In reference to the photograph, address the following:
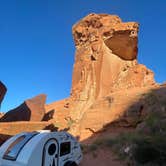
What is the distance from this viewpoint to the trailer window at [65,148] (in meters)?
7.43

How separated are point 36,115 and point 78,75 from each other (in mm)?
13755

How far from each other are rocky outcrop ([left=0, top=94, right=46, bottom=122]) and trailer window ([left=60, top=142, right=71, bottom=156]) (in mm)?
34576

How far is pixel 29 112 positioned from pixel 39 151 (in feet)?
122

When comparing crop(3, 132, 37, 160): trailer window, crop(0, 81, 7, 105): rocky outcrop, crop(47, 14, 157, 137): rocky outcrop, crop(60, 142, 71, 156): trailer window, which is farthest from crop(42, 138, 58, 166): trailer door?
crop(0, 81, 7, 105): rocky outcrop

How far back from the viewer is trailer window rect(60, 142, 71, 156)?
24.4 ft

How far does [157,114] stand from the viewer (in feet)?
54.6

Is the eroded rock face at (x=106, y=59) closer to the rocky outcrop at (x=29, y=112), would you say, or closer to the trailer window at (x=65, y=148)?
the rocky outcrop at (x=29, y=112)

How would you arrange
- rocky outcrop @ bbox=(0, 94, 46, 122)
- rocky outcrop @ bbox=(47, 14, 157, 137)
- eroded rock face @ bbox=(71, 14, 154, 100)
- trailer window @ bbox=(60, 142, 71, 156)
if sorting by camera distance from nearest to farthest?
trailer window @ bbox=(60, 142, 71, 156) → rocky outcrop @ bbox=(47, 14, 157, 137) → eroded rock face @ bbox=(71, 14, 154, 100) → rocky outcrop @ bbox=(0, 94, 46, 122)

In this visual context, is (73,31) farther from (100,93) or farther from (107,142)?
(107,142)

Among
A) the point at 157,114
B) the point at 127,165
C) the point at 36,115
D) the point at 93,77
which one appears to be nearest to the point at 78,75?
the point at 93,77

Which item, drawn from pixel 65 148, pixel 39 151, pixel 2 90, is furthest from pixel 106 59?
pixel 39 151

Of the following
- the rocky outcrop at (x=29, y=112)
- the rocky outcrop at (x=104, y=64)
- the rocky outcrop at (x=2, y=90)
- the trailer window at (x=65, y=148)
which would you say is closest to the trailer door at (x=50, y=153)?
the trailer window at (x=65, y=148)

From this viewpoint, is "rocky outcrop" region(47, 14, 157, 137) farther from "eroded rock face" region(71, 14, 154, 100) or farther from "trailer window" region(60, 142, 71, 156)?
"trailer window" region(60, 142, 71, 156)

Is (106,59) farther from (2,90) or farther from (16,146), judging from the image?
(16,146)
